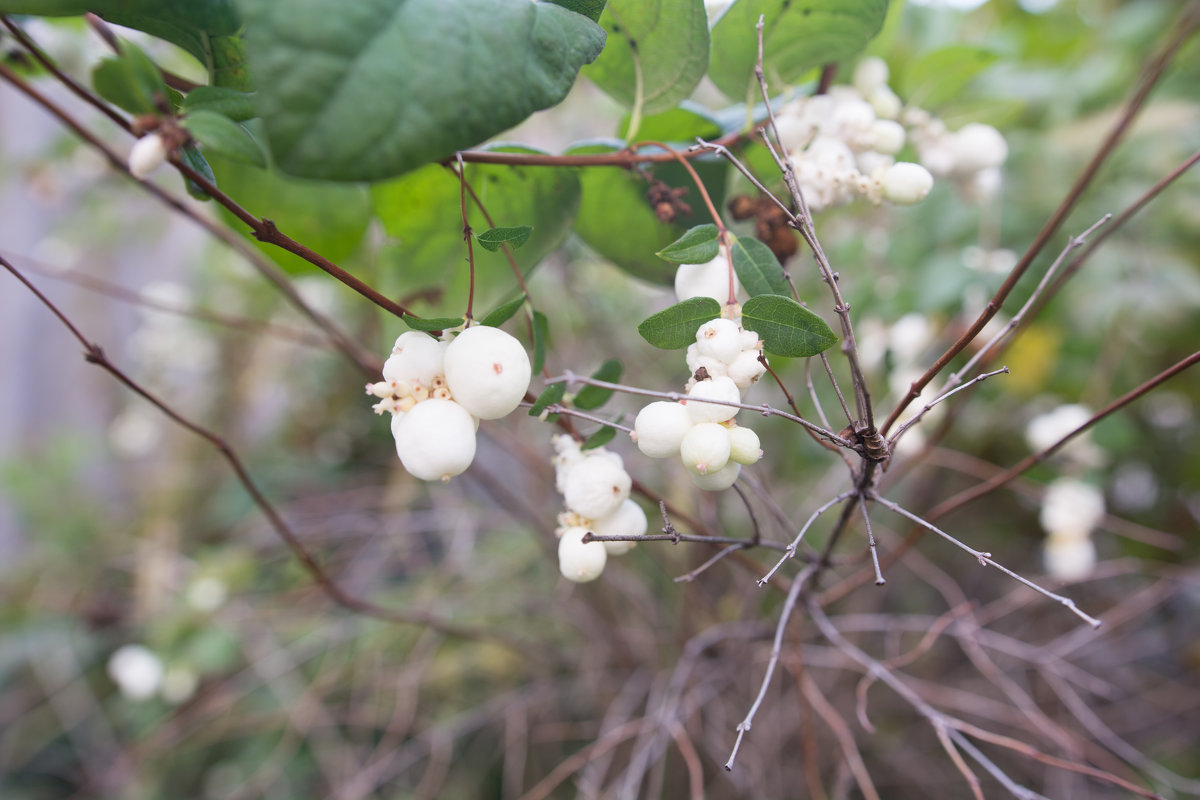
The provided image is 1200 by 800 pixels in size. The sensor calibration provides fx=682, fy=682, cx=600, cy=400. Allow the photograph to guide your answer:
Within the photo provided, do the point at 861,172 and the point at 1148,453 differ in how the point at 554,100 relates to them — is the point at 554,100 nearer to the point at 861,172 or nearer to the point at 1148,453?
the point at 861,172

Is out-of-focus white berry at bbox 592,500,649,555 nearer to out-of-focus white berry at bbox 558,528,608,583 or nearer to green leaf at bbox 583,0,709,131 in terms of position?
out-of-focus white berry at bbox 558,528,608,583

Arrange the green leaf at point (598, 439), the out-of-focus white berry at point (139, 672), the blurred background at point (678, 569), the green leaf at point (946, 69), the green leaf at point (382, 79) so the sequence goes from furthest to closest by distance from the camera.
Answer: the out-of-focus white berry at point (139, 672)
the blurred background at point (678, 569)
the green leaf at point (946, 69)
the green leaf at point (598, 439)
the green leaf at point (382, 79)

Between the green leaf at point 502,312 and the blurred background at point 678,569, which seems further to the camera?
the blurred background at point 678,569

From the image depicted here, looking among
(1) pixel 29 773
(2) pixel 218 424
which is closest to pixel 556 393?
(1) pixel 29 773

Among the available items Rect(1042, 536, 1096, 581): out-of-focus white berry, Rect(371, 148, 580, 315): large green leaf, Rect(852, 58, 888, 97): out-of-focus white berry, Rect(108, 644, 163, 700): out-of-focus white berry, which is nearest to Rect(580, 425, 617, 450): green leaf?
Rect(371, 148, 580, 315): large green leaf

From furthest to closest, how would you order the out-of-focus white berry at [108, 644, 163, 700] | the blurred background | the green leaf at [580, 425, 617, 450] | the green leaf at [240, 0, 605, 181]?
the out-of-focus white berry at [108, 644, 163, 700] → the blurred background → the green leaf at [580, 425, 617, 450] → the green leaf at [240, 0, 605, 181]

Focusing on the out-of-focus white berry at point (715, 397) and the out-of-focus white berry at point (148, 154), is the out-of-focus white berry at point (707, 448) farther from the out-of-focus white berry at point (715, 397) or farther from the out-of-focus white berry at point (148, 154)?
the out-of-focus white berry at point (148, 154)

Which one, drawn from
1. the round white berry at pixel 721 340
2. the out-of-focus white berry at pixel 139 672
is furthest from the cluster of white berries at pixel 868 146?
the out-of-focus white berry at pixel 139 672
